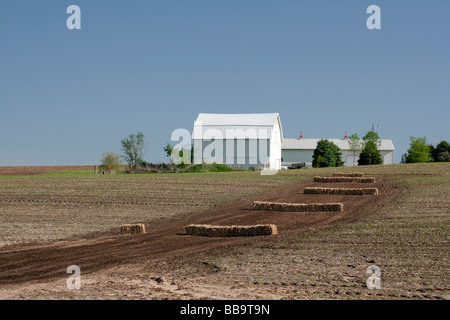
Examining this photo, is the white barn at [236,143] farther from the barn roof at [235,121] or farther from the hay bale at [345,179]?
the hay bale at [345,179]

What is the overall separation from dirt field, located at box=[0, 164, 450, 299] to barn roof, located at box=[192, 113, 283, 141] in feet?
126

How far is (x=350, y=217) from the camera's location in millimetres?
24109

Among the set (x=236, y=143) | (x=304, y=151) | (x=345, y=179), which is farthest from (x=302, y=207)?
(x=304, y=151)

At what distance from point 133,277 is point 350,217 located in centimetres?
1355

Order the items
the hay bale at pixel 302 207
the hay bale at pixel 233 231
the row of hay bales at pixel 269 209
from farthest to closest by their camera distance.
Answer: the hay bale at pixel 302 207, the row of hay bales at pixel 269 209, the hay bale at pixel 233 231

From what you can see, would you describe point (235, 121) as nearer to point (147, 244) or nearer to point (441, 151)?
point (441, 151)

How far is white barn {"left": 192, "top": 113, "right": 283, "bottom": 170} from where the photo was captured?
72.7 metres

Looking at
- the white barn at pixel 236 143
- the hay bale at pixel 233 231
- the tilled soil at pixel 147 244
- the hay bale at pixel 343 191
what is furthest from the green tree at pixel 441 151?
the hay bale at pixel 233 231

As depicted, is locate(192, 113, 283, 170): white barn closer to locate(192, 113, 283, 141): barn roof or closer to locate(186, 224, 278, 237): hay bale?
locate(192, 113, 283, 141): barn roof

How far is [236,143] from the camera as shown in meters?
73.5

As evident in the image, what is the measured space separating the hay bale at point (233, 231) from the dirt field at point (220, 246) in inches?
22.2

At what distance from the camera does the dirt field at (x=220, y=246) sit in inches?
464

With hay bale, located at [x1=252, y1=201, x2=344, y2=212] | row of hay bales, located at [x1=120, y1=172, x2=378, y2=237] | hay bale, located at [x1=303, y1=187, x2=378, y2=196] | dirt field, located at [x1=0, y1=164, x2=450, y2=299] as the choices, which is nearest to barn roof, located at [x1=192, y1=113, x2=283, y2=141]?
row of hay bales, located at [x1=120, y1=172, x2=378, y2=237]

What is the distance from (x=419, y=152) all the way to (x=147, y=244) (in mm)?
82010
